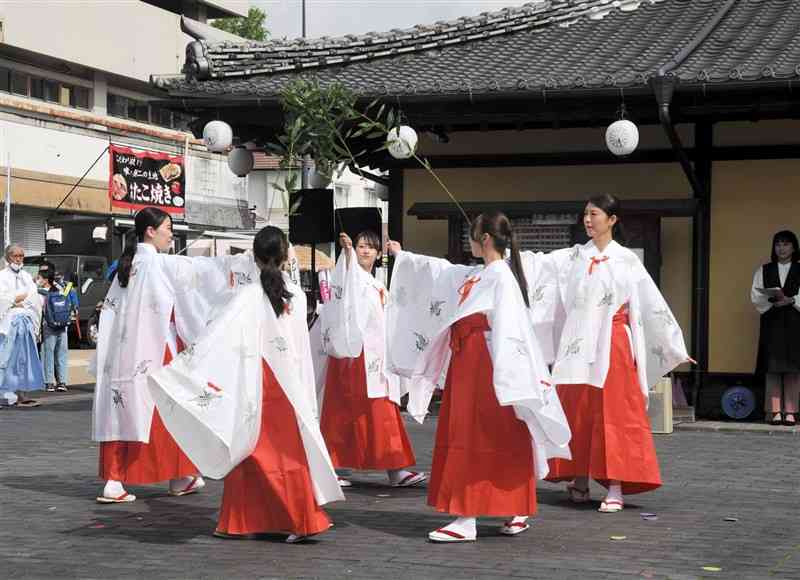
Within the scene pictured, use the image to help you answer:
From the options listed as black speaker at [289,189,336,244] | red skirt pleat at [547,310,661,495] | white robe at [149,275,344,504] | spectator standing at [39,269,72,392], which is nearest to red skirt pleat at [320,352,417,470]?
red skirt pleat at [547,310,661,495]

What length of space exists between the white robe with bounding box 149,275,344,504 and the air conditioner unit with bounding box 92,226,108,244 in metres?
A: 23.3

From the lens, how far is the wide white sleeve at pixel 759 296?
41.6ft

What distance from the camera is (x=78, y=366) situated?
67.0ft

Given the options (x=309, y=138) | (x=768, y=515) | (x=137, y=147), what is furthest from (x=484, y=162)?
(x=137, y=147)

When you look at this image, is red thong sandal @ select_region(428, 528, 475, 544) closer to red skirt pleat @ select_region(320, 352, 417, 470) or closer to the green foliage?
red skirt pleat @ select_region(320, 352, 417, 470)

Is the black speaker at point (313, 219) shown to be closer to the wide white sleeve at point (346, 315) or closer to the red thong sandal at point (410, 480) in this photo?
the wide white sleeve at point (346, 315)

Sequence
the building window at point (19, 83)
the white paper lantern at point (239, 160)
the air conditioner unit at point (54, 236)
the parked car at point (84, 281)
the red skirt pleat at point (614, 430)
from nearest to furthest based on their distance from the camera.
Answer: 1. the red skirt pleat at point (614, 430)
2. the white paper lantern at point (239, 160)
3. the parked car at point (84, 281)
4. the air conditioner unit at point (54, 236)
5. the building window at point (19, 83)

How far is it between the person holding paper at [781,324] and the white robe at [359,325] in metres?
5.36

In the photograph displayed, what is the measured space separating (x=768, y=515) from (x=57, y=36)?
27.5 m

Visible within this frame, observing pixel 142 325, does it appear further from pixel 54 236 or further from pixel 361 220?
pixel 54 236

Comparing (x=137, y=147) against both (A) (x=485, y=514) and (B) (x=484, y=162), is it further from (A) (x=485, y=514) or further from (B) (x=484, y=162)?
(A) (x=485, y=514)

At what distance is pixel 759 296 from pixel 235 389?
749 cm

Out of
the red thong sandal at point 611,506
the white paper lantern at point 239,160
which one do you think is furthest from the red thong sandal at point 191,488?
the white paper lantern at point 239,160

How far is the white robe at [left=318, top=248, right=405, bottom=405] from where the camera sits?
851cm
